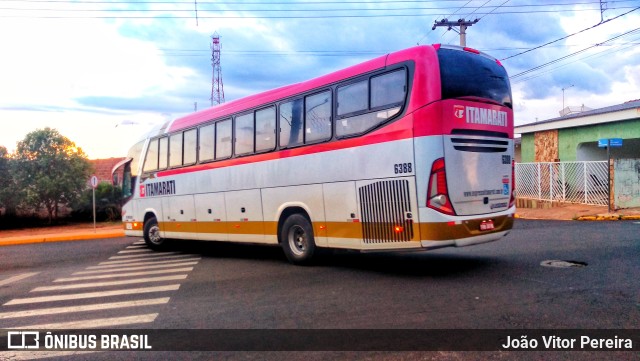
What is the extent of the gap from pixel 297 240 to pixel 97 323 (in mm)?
4363

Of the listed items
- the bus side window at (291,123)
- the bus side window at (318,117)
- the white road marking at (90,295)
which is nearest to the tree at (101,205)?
the bus side window at (291,123)

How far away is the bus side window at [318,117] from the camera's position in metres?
9.06

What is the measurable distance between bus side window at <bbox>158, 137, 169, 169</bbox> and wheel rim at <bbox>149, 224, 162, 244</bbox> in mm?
1804

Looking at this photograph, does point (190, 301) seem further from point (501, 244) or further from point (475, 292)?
point (501, 244)

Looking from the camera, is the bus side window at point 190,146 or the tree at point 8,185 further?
the tree at point 8,185

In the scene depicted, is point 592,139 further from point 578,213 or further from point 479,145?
point 479,145

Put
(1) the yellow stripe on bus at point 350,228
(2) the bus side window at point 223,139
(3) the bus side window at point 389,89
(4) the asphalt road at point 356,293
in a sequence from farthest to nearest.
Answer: (2) the bus side window at point 223,139 → (3) the bus side window at point 389,89 → (1) the yellow stripe on bus at point 350,228 → (4) the asphalt road at point 356,293

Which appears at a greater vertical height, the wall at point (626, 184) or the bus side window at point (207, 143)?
the bus side window at point (207, 143)

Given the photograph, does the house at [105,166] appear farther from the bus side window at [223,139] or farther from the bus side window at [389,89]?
the bus side window at [389,89]

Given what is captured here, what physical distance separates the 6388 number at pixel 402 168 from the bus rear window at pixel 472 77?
1.16 meters

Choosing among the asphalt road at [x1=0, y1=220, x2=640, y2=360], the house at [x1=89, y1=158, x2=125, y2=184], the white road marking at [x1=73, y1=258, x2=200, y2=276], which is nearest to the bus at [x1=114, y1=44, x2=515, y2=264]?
the asphalt road at [x1=0, y1=220, x2=640, y2=360]

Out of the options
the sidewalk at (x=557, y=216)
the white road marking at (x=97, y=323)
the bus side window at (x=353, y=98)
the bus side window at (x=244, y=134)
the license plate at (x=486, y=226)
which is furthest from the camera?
the sidewalk at (x=557, y=216)

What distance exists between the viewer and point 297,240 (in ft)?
32.4

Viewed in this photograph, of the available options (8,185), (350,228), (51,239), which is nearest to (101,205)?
(8,185)
